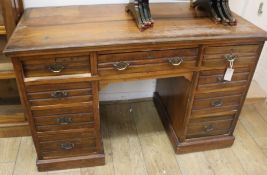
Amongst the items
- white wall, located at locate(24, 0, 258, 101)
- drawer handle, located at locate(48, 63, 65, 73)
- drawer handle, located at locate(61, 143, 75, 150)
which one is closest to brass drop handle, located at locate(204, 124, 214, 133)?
white wall, located at locate(24, 0, 258, 101)

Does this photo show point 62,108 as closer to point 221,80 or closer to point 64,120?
point 64,120

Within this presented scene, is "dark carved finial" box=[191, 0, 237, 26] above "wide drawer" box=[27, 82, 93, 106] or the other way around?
above

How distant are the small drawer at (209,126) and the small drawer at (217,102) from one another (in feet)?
0.35

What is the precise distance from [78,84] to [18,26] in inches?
16.1

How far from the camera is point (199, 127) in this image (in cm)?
171

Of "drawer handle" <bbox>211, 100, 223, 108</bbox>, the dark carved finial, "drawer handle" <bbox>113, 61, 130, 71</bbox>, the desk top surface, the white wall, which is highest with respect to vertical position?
the dark carved finial

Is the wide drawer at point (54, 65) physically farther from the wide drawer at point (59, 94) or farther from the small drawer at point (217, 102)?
the small drawer at point (217, 102)

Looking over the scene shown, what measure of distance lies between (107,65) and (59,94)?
0.28 meters

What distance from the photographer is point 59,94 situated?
4.46ft

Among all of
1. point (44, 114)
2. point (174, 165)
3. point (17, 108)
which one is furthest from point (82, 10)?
point (174, 165)

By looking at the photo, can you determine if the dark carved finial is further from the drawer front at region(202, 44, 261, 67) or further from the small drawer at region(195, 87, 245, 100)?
the small drawer at region(195, 87, 245, 100)

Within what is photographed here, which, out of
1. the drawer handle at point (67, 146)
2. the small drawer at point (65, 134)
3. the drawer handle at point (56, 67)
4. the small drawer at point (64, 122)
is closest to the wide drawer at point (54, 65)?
the drawer handle at point (56, 67)

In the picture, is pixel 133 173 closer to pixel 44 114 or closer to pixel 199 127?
pixel 199 127

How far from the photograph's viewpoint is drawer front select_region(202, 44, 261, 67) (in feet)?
4.61
